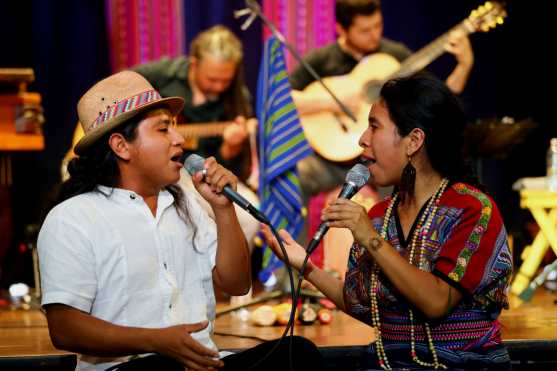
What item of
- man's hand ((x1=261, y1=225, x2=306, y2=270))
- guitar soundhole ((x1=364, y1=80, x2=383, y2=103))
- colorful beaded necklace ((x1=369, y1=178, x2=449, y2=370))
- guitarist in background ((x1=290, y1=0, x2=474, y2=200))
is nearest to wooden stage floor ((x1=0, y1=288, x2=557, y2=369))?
man's hand ((x1=261, y1=225, x2=306, y2=270))

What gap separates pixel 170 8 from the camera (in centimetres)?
662

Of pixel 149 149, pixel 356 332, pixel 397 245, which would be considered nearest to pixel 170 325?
pixel 149 149

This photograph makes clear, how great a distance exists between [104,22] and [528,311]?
3696 millimetres

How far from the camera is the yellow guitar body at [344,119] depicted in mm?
5832

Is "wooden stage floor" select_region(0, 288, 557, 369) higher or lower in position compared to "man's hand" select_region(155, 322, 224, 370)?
lower

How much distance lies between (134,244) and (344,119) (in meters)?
3.37

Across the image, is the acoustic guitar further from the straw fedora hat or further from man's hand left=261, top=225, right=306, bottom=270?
the straw fedora hat

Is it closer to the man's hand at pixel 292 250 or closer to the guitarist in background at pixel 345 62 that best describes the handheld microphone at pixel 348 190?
the man's hand at pixel 292 250

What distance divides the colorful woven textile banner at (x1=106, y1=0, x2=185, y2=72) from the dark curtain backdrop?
0.08 m

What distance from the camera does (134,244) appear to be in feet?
8.89

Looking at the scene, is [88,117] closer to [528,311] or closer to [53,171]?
[528,311]

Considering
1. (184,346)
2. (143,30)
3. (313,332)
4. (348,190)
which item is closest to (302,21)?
(143,30)

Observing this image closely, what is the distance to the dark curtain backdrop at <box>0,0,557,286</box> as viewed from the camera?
21.2 feet

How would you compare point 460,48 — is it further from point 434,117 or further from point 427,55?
point 434,117
